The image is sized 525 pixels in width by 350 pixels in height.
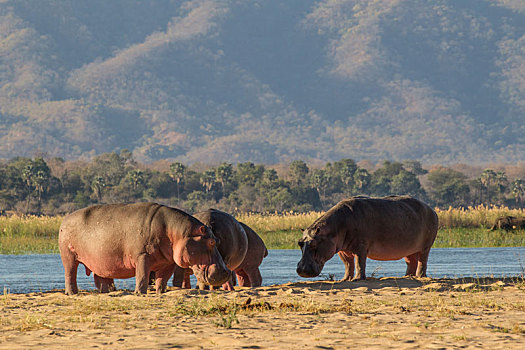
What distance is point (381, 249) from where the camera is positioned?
13516mm

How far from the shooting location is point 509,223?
3772cm

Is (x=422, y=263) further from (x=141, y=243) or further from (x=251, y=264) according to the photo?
(x=141, y=243)

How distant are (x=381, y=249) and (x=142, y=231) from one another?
377 cm

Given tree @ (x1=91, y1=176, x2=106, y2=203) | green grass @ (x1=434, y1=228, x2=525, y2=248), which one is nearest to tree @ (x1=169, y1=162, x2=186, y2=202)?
tree @ (x1=91, y1=176, x2=106, y2=203)

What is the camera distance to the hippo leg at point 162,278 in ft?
39.2

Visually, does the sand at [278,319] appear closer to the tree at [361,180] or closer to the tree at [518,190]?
the tree at [518,190]

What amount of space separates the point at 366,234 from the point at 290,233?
25826 millimetres

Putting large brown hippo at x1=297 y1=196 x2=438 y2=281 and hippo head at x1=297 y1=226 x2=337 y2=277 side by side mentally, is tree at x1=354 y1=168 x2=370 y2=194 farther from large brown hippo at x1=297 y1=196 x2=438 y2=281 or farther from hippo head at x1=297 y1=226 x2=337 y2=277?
hippo head at x1=297 y1=226 x2=337 y2=277

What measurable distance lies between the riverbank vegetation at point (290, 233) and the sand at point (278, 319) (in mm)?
23222

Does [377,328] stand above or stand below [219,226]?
below

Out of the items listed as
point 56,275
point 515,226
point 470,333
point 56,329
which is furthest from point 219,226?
point 515,226

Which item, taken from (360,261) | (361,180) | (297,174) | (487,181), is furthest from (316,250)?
(361,180)

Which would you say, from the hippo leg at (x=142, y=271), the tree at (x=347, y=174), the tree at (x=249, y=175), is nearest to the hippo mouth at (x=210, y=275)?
the hippo leg at (x=142, y=271)

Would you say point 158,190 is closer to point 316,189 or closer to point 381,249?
point 316,189
